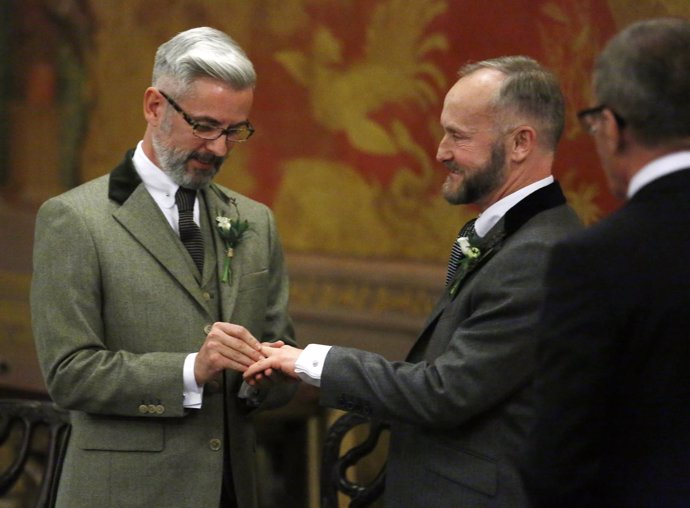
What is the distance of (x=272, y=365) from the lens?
11.2 feet

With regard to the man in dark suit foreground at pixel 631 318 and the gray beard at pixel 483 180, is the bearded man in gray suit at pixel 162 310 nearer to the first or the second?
the gray beard at pixel 483 180

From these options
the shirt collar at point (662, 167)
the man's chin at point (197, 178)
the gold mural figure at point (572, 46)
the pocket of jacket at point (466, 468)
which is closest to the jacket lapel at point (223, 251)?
the man's chin at point (197, 178)

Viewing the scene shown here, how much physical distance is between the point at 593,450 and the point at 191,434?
146 centimetres

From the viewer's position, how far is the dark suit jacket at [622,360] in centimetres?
231

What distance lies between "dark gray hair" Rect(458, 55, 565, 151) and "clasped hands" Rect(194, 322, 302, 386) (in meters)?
0.95

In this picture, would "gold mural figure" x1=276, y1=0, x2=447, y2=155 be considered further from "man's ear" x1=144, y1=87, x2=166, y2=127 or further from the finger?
the finger

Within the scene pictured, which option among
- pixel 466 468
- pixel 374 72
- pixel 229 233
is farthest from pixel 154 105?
pixel 374 72

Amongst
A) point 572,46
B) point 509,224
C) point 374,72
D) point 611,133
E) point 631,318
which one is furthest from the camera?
point 374,72

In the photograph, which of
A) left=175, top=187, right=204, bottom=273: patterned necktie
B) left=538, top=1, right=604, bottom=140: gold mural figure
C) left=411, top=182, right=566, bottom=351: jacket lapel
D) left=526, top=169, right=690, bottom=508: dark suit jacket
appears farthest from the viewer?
left=538, top=1, right=604, bottom=140: gold mural figure

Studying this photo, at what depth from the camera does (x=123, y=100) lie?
781cm

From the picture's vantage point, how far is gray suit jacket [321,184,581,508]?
3.13 m

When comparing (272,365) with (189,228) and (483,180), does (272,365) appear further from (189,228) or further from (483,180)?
(483,180)

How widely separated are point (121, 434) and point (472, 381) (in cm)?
105

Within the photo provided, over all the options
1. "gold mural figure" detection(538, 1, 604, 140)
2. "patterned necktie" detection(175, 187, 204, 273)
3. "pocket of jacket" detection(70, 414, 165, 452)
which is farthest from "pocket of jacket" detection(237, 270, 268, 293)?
"gold mural figure" detection(538, 1, 604, 140)
